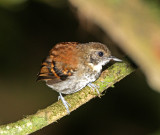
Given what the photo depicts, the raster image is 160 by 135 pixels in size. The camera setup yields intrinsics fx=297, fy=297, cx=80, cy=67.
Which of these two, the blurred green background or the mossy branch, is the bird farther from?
the blurred green background

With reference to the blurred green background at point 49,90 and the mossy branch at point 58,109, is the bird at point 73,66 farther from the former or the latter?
the blurred green background at point 49,90

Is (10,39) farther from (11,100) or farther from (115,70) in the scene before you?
(115,70)

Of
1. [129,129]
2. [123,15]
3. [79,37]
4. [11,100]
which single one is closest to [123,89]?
[129,129]

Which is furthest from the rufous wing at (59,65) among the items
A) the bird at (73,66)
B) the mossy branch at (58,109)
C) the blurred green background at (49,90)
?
the blurred green background at (49,90)

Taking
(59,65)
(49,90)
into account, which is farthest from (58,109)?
(49,90)

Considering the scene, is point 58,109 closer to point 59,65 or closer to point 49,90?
point 59,65

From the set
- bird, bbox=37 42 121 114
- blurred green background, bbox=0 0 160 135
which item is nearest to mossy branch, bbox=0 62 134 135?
bird, bbox=37 42 121 114
